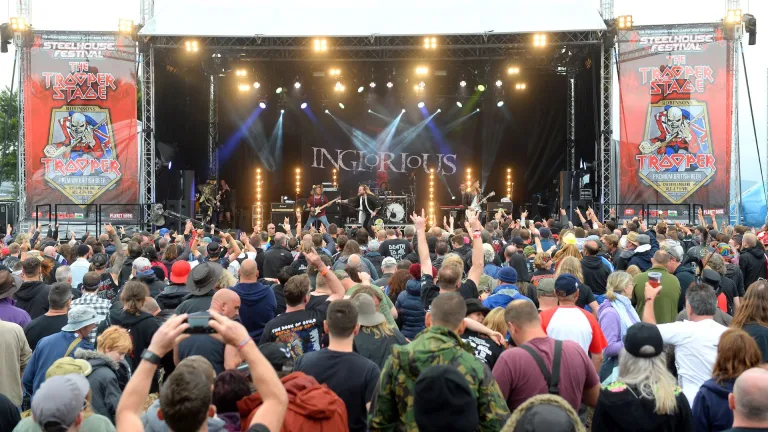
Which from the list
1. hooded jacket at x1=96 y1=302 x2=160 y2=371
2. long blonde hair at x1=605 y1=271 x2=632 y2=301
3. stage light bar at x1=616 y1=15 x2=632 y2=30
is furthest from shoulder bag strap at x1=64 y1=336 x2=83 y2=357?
stage light bar at x1=616 y1=15 x2=632 y2=30

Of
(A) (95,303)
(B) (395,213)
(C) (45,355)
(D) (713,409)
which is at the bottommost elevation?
(D) (713,409)

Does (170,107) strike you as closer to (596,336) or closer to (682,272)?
(682,272)

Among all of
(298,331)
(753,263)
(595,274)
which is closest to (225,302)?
(298,331)

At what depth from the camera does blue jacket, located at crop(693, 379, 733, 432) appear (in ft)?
12.2

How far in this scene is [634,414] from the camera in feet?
11.2

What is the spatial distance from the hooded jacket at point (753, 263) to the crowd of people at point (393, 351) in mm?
737

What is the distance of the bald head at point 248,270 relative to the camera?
5879mm

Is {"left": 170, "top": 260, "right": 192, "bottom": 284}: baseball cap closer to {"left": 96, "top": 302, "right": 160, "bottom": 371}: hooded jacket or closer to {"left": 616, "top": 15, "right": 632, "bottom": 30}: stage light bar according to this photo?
{"left": 96, "top": 302, "right": 160, "bottom": 371}: hooded jacket

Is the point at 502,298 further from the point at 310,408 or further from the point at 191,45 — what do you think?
the point at 191,45

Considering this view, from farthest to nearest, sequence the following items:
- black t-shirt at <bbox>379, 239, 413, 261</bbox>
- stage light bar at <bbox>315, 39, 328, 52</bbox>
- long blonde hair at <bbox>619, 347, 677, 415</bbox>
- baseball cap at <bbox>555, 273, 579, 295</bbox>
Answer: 1. stage light bar at <bbox>315, 39, 328, 52</bbox>
2. black t-shirt at <bbox>379, 239, 413, 261</bbox>
3. baseball cap at <bbox>555, 273, 579, 295</bbox>
4. long blonde hair at <bbox>619, 347, 677, 415</bbox>

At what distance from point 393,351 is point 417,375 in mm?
163

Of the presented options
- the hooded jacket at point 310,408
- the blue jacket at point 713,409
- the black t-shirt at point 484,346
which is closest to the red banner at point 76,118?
the black t-shirt at point 484,346

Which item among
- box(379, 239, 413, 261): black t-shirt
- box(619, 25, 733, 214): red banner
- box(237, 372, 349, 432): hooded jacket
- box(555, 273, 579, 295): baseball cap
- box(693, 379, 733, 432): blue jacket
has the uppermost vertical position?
box(619, 25, 733, 214): red banner

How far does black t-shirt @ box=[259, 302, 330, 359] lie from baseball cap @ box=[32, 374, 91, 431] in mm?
1885
